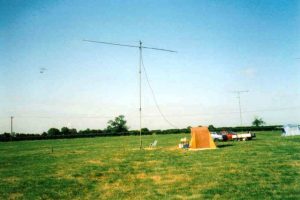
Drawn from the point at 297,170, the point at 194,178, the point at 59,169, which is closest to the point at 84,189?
the point at 194,178

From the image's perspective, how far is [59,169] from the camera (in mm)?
18266

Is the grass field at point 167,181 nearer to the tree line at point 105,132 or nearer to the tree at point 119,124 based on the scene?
the tree line at point 105,132

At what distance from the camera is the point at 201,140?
90.6 feet

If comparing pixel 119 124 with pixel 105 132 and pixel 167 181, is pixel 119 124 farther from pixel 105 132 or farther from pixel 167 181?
pixel 167 181

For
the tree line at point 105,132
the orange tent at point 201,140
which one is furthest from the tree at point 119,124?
the orange tent at point 201,140

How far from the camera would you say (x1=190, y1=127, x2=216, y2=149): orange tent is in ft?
89.6

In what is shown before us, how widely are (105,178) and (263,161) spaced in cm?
887

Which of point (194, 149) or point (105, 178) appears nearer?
point (105, 178)

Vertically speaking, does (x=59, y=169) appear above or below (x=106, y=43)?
below

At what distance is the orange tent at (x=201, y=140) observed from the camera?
27.3 meters

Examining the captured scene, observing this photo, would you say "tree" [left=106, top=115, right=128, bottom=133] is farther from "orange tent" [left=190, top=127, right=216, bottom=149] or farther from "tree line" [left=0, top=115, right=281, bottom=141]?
"orange tent" [left=190, top=127, right=216, bottom=149]

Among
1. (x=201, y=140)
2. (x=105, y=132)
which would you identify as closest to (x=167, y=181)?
(x=201, y=140)

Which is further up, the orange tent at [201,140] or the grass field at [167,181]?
the orange tent at [201,140]

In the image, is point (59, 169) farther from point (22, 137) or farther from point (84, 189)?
point (22, 137)
